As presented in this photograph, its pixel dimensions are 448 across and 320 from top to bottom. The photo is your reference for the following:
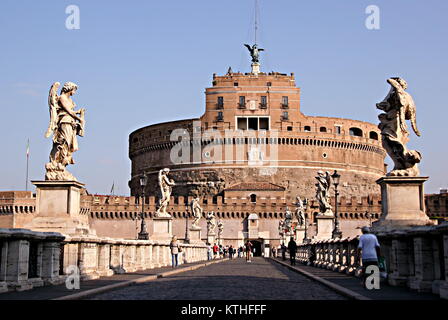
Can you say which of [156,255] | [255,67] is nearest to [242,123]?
[255,67]

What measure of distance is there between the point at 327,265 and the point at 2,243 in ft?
36.5

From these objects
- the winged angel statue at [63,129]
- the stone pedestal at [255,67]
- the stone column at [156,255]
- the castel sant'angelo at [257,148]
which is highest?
the stone pedestal at [255,67]

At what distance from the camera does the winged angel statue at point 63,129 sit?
1213cm

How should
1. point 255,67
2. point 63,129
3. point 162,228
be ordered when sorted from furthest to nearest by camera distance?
point 255,67
point 162,228
point 63,129

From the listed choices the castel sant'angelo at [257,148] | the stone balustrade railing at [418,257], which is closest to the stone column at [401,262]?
the stone balustrade railing at [418,257]

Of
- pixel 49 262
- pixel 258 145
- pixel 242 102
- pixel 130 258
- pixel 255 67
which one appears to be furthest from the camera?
pixel 255 67

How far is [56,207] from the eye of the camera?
466 inches

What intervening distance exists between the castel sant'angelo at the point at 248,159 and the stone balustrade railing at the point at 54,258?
60198 millimetres

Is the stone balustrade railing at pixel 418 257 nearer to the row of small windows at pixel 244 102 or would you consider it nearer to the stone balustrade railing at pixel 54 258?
the stone balustrade railing at pixel 54 258

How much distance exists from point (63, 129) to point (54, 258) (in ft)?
9.70

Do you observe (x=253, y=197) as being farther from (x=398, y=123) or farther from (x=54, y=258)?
(x=54, y=258)

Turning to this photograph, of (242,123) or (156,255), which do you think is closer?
(156,255)

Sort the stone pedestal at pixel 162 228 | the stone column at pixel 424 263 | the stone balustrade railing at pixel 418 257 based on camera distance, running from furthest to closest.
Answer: the stone pedestal at pixel 162 228, the stone column at pixel 424 263, the stone balustrade railing at pixel 418 257

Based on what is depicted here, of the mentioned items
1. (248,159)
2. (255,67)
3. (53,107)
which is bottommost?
(53,107)
